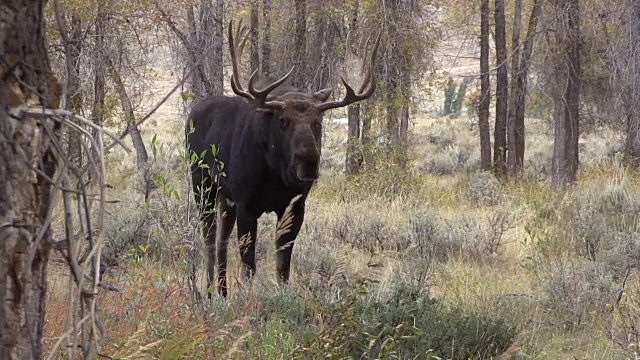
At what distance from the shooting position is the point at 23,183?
7.65 ft

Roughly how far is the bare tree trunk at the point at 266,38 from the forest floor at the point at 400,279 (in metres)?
4.02

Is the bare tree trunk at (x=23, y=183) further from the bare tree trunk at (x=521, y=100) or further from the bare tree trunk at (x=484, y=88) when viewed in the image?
the bare tree trunk at (x=484, y=88)

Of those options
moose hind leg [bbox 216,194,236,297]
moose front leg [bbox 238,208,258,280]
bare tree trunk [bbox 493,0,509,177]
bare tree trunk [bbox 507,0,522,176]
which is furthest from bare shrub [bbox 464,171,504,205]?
moose front leg [bbox 238,208,258,280]

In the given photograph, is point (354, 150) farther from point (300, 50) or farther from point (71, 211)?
point (71, 211)

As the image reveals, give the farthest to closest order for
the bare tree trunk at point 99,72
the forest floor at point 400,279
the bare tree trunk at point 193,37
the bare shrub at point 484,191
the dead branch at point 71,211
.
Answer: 1. the bare tree trunk at point 193,37
2. the bare shrub at point 484,191
3. the bare tree trunk at point 99,72
4. the forest floor at point 400,279
5. the dead branch at point 71,211

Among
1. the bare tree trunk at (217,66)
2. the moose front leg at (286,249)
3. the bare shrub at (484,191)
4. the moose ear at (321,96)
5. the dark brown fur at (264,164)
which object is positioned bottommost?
the bare shrub at (484,191)

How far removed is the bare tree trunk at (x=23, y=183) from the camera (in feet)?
7.54

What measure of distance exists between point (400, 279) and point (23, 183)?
4391 millimetres

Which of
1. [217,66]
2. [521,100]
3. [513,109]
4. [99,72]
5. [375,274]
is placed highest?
[217,66]

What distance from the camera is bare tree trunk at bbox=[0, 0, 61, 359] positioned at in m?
2.30

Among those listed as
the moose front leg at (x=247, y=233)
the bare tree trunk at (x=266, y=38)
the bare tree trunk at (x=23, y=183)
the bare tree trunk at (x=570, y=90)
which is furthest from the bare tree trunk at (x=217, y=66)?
the bare tree trunk at (x=23, y=183)

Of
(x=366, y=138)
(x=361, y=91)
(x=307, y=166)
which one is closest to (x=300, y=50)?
(x=366, y=138)

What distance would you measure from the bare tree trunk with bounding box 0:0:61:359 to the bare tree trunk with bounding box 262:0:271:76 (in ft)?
50.5

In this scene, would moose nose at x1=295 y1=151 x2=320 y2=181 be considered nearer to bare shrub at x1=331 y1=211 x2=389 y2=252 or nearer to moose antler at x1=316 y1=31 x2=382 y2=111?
moose antler at x1=316 y1=31 x2=382 y2=111
